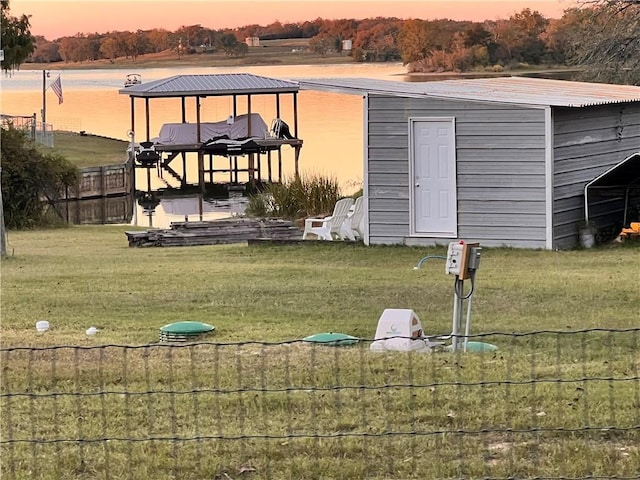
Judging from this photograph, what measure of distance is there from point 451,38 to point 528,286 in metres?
45.9

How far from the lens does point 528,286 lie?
43.4 feet

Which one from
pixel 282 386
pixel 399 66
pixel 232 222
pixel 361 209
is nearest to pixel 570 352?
pixel 282 386

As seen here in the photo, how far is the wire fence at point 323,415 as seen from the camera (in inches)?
228

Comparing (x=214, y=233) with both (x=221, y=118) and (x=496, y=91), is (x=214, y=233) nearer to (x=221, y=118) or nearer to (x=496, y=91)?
(x=496, y=91)

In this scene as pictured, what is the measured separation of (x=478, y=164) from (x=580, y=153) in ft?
5.58

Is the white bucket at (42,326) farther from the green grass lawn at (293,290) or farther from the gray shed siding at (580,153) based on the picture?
the gray shed siding at (580,153)

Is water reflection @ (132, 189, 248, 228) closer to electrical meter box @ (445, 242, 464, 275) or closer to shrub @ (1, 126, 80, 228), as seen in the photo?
shrub @ (1, 126, 80, 228)

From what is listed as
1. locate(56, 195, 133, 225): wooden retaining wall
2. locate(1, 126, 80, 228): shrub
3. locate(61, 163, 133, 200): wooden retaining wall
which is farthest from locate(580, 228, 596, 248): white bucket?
locate(61, 163, 133, 200): wooden retaining wall

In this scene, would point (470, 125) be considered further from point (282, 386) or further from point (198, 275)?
point (282, 386)

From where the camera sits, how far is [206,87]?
47.8 metres

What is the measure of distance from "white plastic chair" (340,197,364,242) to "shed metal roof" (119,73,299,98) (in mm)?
26428

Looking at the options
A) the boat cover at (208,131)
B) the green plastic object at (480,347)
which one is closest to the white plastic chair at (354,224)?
the green plastic object at (480,347)

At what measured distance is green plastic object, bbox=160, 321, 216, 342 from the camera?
9.76 meters

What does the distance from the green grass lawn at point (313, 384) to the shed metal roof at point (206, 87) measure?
32929 mm
